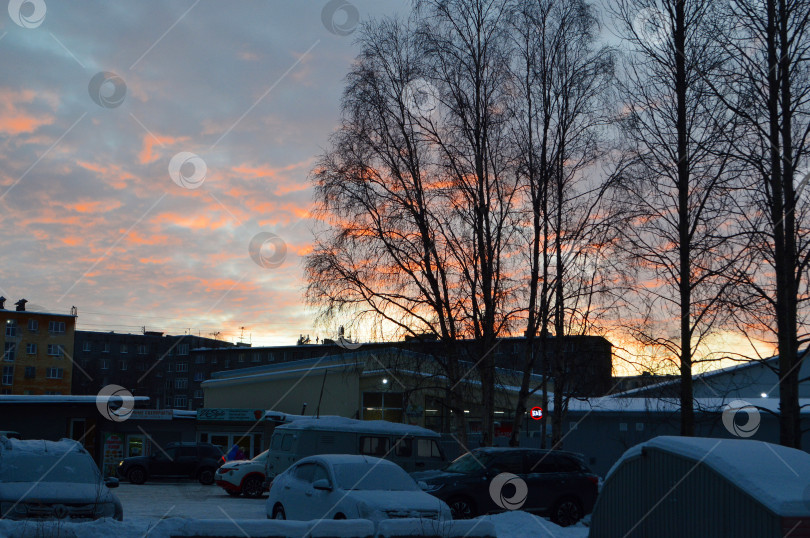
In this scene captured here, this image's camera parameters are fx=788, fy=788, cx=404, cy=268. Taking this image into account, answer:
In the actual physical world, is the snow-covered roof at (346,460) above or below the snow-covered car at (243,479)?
above

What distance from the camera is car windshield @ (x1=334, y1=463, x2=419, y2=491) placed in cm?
1456

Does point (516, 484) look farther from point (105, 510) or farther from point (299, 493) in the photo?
point (105, 510)

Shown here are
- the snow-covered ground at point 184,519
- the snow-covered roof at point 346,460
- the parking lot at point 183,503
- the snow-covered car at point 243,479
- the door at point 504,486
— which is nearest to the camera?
the snow-covered ground at point 184,519

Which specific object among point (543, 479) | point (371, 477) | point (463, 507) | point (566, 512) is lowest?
point (566, 512)

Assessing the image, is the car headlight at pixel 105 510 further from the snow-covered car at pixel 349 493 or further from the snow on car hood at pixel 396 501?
the snow on car hood at pixel 396 501

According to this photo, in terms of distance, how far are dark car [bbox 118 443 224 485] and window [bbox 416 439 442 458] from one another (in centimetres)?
1292

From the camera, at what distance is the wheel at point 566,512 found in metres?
19.0

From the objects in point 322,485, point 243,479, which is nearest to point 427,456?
point 243,479

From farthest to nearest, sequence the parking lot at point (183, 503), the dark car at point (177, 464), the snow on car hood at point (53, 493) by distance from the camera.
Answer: the dark car at point (177, 464) → the parking lot at point (183, 503) → the snow on car hood at point (53, 493)

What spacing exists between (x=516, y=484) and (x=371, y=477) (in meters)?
5.17

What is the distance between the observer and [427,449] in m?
25.0

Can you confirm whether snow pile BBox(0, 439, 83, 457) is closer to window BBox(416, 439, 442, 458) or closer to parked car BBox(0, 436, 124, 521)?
parked car BBox(0, 436, 124, 521)

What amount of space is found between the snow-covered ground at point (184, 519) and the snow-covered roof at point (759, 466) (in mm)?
3048

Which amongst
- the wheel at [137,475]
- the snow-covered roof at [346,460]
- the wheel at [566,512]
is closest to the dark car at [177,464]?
the wheel at [137,475]
